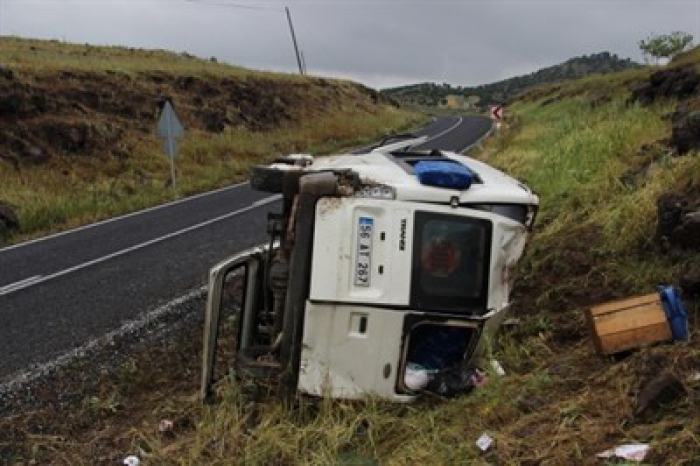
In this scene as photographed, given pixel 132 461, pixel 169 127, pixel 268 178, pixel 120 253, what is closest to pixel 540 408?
pixel 268 178

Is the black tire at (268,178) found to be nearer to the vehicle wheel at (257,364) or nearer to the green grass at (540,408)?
the vehicle wheel at (257,364)

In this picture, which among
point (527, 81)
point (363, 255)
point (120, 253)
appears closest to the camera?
point (363, 255)

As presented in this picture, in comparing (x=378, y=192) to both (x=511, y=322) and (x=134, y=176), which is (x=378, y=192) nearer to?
(x=511, y=322)

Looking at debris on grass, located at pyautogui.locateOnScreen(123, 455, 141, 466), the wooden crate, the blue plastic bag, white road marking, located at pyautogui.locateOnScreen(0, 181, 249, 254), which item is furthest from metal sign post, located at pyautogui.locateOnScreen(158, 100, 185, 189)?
the blue plastic bag

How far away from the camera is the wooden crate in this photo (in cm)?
448

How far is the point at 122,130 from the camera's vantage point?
24.3m

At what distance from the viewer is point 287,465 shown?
172 inches

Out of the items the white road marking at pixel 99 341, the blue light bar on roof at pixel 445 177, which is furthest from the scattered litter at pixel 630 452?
the white road marking at pixel 99 341

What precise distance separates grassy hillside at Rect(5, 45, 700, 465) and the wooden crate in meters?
0.08

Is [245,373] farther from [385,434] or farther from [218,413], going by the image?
[385,434]

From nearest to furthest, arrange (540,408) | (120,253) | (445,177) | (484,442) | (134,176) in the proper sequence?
(484,442)
(540,408)
(445,177)
(120,253)
(134,176)

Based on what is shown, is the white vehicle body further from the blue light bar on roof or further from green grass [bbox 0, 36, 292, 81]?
green grass [bbox 0, 36, 292, 81]

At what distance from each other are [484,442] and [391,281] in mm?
1045

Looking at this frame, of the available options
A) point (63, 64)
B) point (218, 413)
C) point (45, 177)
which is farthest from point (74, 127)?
point (218, 413)
